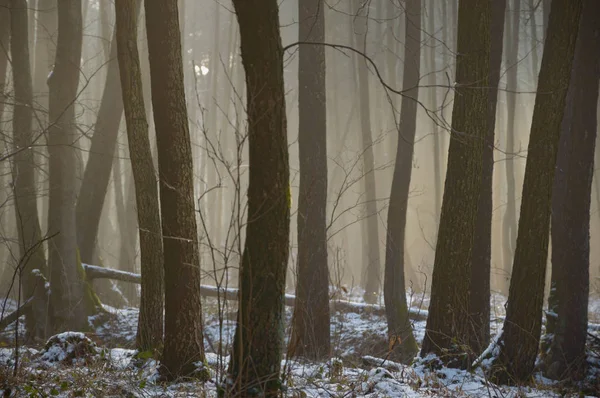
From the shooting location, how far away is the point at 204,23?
107 feet

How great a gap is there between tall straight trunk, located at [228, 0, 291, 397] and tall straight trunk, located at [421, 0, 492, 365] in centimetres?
349

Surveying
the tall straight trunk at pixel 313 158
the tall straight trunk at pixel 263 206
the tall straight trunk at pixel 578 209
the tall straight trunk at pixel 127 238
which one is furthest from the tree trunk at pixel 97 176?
the tall straight trunk at pixel 263 206

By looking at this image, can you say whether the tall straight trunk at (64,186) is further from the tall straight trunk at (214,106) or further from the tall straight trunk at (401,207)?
the tall straight trunk at (214,106)

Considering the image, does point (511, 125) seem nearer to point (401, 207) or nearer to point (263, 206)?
point (401, 207)

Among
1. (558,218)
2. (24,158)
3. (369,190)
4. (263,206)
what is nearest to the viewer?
(263,206)

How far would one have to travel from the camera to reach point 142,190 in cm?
648

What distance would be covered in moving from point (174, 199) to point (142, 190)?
1.45 meters

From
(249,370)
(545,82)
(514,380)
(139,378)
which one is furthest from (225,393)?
(545,82)

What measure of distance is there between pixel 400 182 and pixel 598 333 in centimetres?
437

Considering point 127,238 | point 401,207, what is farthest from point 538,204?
point 127,238

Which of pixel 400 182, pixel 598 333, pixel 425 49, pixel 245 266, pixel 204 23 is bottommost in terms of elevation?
pixel 598 333

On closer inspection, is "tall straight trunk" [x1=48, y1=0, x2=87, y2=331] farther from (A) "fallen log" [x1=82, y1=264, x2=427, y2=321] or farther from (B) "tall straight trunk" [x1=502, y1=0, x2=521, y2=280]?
(B) "tall straight trunk" [x1=502, y1=0, x2=521, y2=280]

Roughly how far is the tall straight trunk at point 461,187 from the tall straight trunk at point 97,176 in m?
7.57

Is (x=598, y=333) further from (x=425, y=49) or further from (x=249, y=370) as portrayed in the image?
(x=425, y=49)
